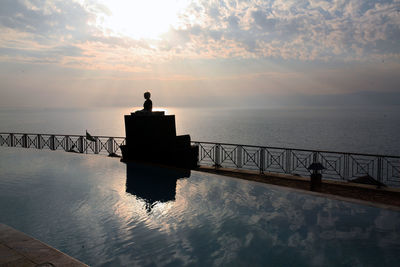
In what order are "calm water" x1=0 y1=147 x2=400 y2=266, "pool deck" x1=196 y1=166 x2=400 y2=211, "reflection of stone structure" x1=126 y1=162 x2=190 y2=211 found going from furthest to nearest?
1. "pool deck" x1=196 y1=166 x2=400 y2=211
2. "reflection of stone structure" x1=126 y1=162 x2=190 y2=211
3. "calm water" x1=0 y1=147 x2=400 y2=266

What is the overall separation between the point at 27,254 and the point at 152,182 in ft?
15.7

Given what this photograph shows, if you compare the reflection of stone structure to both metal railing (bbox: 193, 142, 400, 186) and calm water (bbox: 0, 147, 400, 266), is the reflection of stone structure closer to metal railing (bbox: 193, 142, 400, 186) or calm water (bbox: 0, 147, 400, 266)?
calm water (bbox: 0, 147, 400, 266)

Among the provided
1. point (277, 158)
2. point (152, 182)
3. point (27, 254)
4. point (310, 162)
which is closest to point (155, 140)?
point (152, 182)

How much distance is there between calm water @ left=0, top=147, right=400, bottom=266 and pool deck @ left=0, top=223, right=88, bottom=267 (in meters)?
0.58

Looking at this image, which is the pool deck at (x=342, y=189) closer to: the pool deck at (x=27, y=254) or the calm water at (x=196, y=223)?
the calm water at (x=196, y=223)

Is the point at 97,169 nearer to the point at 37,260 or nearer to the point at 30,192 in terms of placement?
the point at 30,192

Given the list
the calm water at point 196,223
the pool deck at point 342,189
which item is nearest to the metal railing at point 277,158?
the pool deck at point 342,189

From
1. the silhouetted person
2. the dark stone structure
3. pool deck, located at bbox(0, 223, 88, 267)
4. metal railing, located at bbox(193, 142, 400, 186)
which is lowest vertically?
metal railing, located at bbox(193, 142, 400, 186)

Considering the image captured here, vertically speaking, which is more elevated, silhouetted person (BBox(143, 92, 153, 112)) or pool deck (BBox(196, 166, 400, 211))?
silhouetted person (BBox(143, 92, 153, 112))

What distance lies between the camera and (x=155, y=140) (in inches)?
402

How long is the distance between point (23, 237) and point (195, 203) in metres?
3.35

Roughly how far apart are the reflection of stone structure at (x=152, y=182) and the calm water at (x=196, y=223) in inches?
1.8

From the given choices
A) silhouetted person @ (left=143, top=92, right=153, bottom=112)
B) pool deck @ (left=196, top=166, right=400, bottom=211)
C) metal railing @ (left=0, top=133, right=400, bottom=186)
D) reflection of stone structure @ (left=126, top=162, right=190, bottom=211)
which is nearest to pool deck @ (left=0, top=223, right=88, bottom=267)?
reflection of stone structure @ (left=126, top=162, right=190, bottom=211)

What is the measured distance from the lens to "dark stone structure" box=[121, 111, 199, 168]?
33.3 feet
